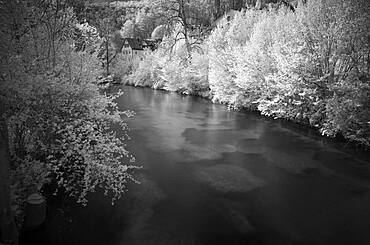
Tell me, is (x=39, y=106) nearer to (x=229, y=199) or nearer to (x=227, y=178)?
(x=229, y=199)

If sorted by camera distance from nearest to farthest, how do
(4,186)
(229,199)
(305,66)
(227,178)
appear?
(4,186) < (229,199) < (227,178) < (305,66)

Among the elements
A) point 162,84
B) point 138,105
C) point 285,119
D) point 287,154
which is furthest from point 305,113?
point 162,84

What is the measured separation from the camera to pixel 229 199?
11.9 m

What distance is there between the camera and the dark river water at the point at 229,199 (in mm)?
9508

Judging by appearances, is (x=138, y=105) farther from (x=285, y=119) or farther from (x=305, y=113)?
(x=305, y=113)

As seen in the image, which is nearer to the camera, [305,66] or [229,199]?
→ [229,199]

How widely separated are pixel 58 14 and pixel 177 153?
8.55 meters

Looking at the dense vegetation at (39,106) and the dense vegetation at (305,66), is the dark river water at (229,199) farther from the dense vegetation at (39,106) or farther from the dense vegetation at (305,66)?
the dense vegetation at (305,66)

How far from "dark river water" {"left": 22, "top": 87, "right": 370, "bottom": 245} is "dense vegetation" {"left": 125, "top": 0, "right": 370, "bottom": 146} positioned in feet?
8.49

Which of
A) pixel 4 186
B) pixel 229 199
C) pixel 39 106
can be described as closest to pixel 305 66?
pixel 229 199

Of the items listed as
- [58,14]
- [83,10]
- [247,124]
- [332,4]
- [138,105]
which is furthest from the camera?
[138,105]

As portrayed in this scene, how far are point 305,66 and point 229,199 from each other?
44.1ft

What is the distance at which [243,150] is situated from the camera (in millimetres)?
18406

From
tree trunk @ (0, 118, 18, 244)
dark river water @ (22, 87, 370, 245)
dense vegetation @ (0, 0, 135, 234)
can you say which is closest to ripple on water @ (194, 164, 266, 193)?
dark river water @ (22, 87, 370, 245)
